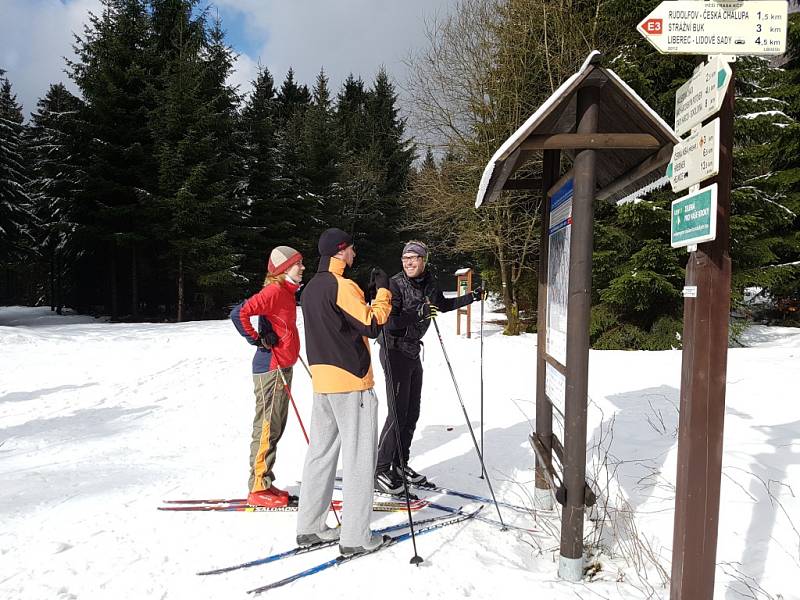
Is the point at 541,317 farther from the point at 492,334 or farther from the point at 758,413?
the point at 492,334

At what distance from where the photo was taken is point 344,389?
318 cm

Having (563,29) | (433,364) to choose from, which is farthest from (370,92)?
(433,364)

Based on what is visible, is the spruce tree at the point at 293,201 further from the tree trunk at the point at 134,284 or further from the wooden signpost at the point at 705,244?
the wooden signpost at the point at 705,244

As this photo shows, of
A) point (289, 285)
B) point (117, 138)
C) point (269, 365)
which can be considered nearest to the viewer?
point (269, 365)

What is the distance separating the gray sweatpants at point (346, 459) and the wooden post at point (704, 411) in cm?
172

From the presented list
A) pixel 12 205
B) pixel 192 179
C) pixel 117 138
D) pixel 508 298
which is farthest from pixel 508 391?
pixel 12 205

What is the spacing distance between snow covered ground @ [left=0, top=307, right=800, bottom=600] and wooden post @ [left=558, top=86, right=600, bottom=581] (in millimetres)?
272

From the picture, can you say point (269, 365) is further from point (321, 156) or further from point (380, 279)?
point (321, 156)

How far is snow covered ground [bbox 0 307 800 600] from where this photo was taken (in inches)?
116

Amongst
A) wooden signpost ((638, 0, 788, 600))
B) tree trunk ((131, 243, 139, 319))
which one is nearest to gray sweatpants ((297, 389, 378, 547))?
wooden signpost ((638, 0, 788, 600))

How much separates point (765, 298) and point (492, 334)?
8898 mm

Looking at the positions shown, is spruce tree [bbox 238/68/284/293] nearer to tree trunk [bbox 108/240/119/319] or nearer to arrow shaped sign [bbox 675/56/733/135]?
tree trunk [bbox 108/240/119/319]

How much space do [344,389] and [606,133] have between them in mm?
2288

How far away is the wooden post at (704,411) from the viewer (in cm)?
236
